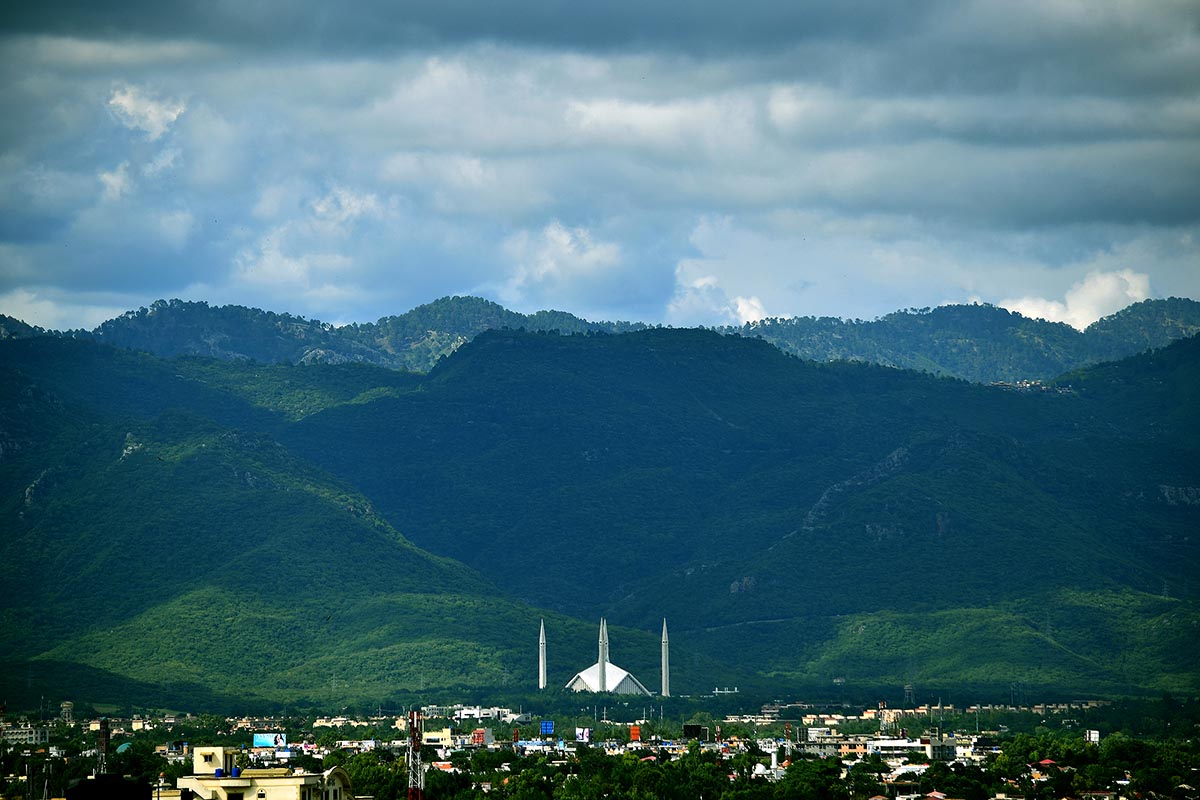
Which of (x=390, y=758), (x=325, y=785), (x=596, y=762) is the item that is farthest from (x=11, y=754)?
(x=325, y=785)

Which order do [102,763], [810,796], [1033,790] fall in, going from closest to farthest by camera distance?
[102,763]
[810,796]
[1033,790]

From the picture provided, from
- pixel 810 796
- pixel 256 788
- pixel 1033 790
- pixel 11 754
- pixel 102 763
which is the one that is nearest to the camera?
pixel 256 788

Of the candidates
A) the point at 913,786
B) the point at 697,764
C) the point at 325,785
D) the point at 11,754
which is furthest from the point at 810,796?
the point at 325,785

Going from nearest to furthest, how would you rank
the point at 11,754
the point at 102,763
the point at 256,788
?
1. the point at 256,788
2. the point at 102,763
3. the point at 11,754

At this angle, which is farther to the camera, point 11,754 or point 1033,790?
point 11,754

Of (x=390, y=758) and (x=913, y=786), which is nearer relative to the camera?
(x=913, y=786)

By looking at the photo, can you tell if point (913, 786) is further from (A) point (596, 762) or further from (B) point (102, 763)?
(B) point (102, 763)

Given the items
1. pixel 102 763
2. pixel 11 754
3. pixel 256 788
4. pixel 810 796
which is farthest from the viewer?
pixel 11 754

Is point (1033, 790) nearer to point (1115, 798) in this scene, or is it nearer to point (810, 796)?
point (1115, 798)

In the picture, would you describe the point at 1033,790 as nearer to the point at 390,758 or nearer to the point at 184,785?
the point at 390,758
